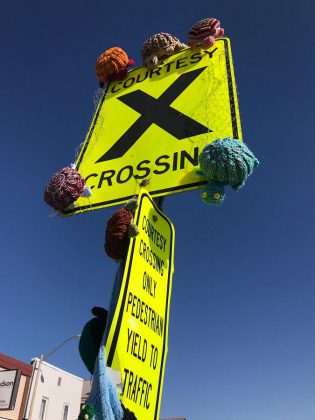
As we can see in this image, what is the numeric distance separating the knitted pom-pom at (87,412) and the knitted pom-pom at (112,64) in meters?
2.23

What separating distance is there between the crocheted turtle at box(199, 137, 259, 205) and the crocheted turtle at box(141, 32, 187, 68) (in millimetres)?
1068

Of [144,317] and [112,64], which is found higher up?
[112,64]

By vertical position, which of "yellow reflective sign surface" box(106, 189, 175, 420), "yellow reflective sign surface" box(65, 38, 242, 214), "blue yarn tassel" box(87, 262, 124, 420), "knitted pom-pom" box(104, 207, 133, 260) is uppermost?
"yellow reflective sign surface" box(65, 38, 242, 214)

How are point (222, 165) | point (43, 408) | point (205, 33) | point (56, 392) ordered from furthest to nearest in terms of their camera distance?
point (56, 392) < point (43, 408) < point (205, 33) < point (222, 165)

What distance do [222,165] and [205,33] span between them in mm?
1167

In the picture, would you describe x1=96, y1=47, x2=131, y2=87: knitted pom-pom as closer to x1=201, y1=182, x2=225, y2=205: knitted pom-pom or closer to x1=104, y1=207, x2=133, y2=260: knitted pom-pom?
x1=201, y1=182, x2=225, y2=205: knitted pom-pom

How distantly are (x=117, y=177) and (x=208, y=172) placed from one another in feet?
1.79

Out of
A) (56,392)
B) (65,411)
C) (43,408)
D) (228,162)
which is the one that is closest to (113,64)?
(228,162)

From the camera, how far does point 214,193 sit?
1960 mm

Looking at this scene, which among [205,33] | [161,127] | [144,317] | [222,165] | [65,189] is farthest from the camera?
[205,33]

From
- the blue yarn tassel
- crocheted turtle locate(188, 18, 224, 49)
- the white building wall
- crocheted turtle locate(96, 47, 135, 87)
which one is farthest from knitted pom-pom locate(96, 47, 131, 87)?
the white building wall

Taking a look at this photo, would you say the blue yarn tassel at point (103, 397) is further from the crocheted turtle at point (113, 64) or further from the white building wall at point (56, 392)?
the white building wall at point (56, 392)

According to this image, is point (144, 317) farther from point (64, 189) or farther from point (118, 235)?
point (64, 189)

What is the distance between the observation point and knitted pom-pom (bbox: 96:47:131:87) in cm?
296
